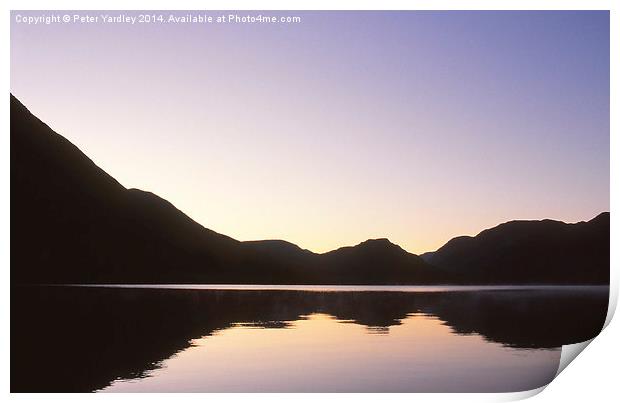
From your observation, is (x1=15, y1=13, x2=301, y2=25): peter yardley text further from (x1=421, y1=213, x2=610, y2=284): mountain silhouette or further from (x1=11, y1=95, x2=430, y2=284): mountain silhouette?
(x1=421, y1=213, x2=610, y2=284): mountain silhouette

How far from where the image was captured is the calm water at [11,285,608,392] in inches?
262

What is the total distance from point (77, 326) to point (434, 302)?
11.1 ft

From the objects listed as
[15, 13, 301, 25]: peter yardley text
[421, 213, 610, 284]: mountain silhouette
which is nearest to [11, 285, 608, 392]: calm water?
[421, 213, 610, 284]: mountain silhouette

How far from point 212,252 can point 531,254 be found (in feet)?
10.8

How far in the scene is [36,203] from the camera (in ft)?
22.4

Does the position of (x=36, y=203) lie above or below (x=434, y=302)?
above

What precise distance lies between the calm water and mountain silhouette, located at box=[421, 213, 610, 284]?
0.15 m

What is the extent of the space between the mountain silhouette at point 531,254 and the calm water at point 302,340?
0.15 meters

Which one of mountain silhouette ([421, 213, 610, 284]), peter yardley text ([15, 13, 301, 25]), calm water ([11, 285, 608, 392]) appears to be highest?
peter yardley text ([15, 13, 301, 25])

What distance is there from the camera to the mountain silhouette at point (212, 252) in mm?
6582

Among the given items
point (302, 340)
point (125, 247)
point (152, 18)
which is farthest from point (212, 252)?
point (152, 18)
